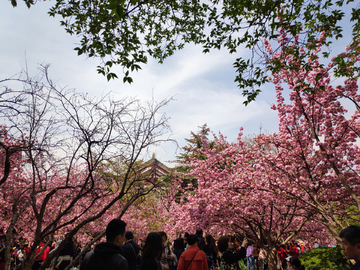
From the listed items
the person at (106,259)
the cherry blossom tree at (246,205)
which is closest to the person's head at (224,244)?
the person at (106,259)

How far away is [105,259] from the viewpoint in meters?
2.50

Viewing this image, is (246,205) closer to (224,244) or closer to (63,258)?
(224,244)

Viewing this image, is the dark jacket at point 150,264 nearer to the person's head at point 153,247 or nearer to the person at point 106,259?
the person's head at point 153,247

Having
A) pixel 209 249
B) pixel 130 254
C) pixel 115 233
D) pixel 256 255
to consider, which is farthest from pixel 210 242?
pixel 256 255

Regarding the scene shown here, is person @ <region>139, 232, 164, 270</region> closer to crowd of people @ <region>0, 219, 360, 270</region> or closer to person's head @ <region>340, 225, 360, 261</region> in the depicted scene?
crowd of people @ <region>0, 219, 360, 270</region>

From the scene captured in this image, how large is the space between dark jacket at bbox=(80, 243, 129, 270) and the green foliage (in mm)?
8038

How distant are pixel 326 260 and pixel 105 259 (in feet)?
28.2

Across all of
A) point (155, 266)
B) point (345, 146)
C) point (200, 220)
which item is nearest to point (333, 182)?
point (345, 146)

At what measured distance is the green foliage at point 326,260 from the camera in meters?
8.08

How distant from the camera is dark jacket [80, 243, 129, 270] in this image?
8.07ft

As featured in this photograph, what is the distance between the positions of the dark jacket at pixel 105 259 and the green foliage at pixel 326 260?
316 inches

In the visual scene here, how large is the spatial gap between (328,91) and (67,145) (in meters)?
7.43

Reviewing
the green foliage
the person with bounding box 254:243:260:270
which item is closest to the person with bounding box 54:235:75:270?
the green foliage

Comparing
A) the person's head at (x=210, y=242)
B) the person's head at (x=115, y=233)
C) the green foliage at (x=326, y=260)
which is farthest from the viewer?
the green foliage at (x=326, y=260)
